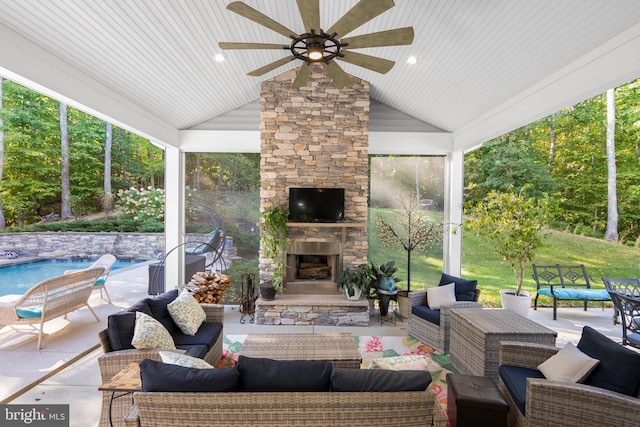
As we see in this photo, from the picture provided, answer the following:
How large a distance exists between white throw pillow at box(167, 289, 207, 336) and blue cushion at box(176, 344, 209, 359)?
293 mm

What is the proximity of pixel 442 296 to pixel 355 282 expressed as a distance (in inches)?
53.4

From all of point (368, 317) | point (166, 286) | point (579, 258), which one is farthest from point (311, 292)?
point (579, 258)

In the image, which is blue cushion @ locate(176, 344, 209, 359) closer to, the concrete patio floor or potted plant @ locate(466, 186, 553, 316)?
the concrete patio floor

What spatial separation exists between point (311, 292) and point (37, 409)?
3547 millimetres

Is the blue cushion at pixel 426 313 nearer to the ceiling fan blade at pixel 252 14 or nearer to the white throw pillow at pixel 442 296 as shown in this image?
the white throw pillow at pixel 442 296

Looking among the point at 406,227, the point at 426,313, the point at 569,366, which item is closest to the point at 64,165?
the point at 406,227

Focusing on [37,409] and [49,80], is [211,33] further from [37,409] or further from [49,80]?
[37,409]

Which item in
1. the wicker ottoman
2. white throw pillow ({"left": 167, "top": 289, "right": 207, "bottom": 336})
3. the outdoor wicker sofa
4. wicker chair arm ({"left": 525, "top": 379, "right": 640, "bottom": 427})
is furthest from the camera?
the outdoor wicker sofa

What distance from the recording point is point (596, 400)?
2.07 m

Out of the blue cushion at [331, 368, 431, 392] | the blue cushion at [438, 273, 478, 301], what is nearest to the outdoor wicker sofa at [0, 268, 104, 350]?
the blue cushion at [331, 368, 431, 392]

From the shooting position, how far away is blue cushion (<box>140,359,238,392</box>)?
184 centimetres

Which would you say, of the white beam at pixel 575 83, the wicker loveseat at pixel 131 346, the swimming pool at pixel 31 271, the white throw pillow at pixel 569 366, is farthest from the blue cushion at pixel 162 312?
the swimming pool at pixel 31 271

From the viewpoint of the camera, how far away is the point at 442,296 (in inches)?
173

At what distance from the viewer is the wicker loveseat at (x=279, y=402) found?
1820 millimetres
